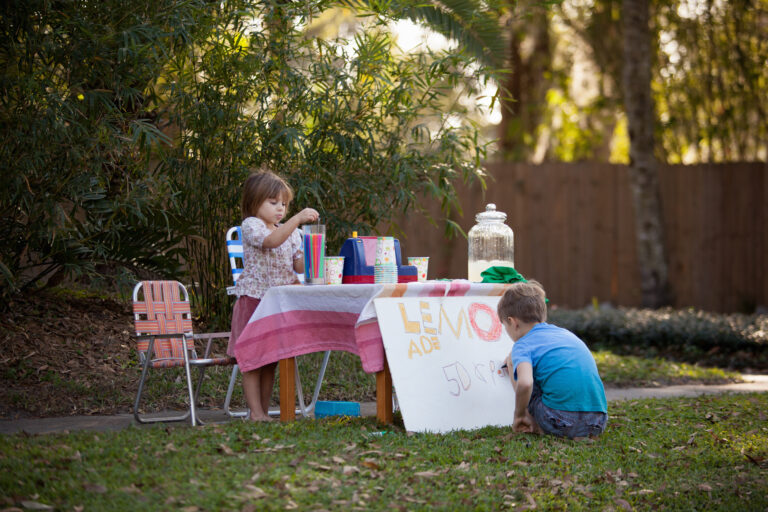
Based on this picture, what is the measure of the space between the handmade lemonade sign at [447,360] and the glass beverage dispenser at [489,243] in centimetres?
29

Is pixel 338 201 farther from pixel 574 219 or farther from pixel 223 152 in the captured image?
pixel 574 219

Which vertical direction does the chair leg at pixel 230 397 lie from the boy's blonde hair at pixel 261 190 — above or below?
below

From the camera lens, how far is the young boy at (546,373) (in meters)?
4.39

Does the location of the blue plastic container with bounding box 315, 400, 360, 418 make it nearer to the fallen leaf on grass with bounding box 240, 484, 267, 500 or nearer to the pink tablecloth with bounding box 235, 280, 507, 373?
the pink tablecloth with bounding box 235, 280, 507, 373

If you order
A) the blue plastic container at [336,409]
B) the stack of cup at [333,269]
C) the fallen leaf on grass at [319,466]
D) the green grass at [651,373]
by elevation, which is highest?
the stack of cup at [333,269]

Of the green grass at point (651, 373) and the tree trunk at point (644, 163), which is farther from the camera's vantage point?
the tree trunk at point (644, 163)

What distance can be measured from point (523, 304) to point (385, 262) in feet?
2.58

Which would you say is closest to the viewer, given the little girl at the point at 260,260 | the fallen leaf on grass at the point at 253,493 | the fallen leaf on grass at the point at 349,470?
the fallen leaf on grass at the point at 253,493

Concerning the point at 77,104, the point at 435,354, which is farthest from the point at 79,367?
the point at 435,354

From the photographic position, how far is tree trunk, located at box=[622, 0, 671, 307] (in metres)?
10.8

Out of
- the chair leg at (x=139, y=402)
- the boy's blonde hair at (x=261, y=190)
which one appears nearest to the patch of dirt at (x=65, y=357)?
the chair leg at (x=139, y=402)

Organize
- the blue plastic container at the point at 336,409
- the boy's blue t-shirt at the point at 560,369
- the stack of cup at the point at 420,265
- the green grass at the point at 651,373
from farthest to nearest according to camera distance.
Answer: the green grass at the point at 651,373
the blue plastic container at the point at 336,409
the stack of cup at the point at 420,265
the boy's blue t-shirt at the point at 560,369

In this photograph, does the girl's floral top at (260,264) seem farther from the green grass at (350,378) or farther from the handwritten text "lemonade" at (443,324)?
the green grass at (350,378)

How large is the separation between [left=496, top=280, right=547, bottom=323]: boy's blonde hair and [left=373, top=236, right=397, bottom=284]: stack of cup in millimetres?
620
